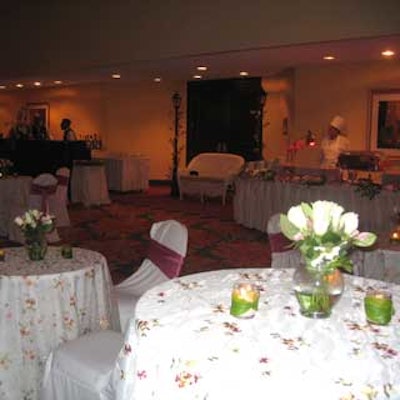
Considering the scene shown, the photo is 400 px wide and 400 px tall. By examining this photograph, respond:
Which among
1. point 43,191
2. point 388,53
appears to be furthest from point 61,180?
point 388,53

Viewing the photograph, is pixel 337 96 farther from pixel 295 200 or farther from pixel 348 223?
pixel 348 223

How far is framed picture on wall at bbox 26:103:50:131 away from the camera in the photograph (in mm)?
15219

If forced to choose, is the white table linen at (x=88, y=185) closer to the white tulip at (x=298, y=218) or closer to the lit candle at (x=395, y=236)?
the lit candle at (x=395, y=236)

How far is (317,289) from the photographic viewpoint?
188 cm

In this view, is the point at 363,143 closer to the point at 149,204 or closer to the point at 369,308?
the point at 149,204

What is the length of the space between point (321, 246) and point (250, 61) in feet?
23.6

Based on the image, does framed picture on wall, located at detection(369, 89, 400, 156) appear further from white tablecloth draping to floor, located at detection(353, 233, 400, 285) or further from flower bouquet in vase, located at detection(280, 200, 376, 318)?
flower bouquet in vase, located at detection(280, 200, 376, 318)

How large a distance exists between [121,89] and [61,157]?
12.1ft

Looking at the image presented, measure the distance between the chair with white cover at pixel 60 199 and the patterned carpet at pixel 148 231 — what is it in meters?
0.20

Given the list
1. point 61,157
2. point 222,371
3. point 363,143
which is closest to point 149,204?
point 61,157

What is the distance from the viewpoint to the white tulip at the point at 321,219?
69.6 inches

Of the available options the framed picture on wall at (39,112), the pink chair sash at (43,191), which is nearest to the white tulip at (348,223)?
the pink chair sash at (43,191)

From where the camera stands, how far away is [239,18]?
23.5 ft

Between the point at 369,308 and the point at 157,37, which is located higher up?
the point at 157,37
